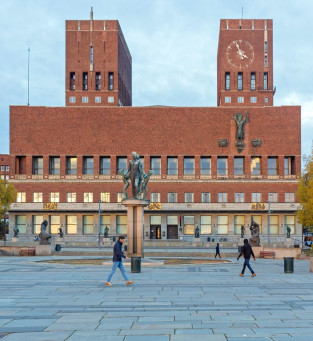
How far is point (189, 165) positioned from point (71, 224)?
73.4ft

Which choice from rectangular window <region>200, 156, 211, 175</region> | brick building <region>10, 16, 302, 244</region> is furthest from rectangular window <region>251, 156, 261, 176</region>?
rectangular window <region>200, 156, 211, 175</region>

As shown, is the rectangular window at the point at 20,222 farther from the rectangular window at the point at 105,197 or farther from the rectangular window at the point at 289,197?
the rectangular window at the point at 289,197

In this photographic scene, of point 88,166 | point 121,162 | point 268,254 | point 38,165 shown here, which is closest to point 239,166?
point 121,162

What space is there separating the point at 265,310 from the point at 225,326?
271cm

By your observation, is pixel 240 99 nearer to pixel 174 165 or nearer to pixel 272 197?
pixel 174 165

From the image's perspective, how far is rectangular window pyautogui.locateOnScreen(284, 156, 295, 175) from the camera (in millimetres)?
88062

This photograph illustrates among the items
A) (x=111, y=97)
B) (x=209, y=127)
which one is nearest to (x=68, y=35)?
(x=111, y=97)

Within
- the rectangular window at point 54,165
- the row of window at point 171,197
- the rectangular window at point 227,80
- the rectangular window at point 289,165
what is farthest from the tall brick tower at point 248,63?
the rectangular window at point 54,165

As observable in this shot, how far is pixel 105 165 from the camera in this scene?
89.1m

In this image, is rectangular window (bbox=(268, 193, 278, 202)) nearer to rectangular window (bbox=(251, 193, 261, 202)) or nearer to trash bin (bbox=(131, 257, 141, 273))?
rectangular window (bbox=(251, 193, 261, 202))

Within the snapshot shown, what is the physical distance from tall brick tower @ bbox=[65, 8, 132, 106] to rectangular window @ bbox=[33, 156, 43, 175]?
18.6 m

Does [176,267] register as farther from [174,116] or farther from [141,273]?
[174,116]

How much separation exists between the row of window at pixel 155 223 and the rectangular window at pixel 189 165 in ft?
24.5

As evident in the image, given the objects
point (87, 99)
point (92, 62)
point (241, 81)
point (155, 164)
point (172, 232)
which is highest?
point (92, 62)
